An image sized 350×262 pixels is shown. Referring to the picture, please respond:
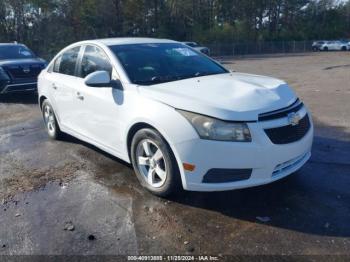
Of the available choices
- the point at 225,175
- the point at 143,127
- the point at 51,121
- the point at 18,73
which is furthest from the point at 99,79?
the point at 18,73

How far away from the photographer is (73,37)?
4441cm

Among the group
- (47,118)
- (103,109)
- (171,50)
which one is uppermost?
(171,50)

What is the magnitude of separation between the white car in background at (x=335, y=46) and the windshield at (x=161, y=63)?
5236 cm

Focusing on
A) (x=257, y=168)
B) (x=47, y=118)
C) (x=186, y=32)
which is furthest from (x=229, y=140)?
(x=186, y=32)

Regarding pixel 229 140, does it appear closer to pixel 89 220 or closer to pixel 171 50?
pixel 89 220

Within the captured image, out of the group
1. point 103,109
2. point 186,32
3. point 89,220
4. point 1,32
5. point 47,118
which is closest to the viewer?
point 89,220

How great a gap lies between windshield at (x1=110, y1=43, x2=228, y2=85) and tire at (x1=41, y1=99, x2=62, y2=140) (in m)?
2.07

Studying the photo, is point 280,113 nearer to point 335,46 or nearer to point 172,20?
point 335,46

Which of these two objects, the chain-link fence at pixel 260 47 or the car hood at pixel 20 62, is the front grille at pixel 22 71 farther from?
the chain-link fence at pixel 260 47

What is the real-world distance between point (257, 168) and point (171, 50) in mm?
2327

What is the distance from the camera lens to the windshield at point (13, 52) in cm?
1223

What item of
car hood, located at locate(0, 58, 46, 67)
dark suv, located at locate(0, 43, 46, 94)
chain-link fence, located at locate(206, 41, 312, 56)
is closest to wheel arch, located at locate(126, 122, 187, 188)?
dark suv, located at locate(0, 43, 46, 94)

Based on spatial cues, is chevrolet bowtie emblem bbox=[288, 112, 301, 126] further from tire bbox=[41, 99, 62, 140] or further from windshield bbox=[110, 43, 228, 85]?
tire bbox=[41, 99, 62, 140]

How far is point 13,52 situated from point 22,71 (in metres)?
1.54
